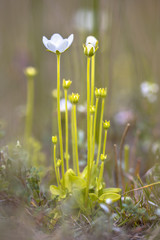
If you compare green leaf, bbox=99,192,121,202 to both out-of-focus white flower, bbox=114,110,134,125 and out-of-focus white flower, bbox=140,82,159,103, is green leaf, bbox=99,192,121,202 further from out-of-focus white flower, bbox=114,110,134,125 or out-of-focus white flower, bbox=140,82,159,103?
out-of-focus white flower, bbox=114,110,134,125

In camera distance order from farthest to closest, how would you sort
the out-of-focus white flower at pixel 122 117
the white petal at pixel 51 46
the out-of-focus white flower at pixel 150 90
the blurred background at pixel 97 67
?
the out-of-focus white flower at pixel 122 117 < the out-of-focus white flower at pixel 150 90 < the blurred background at pixel 97 67 < the white petal at pixel 51 46

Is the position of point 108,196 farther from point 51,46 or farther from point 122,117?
point 122,117

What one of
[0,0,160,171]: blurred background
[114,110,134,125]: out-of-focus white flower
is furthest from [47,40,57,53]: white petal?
[114,110,134,125]: out-of-focus white flower

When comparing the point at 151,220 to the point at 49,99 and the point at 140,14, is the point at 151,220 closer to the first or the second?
the point at 49,99

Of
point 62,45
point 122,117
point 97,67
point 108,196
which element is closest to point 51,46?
point 62,45

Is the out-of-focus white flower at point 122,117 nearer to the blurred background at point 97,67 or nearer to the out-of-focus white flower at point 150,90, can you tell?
the blurred background at point 97,67

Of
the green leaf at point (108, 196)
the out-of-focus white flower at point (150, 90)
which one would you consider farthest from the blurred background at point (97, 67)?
the green leaf at point (108, 196)

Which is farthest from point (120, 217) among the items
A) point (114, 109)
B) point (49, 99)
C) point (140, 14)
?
point (140, 14)

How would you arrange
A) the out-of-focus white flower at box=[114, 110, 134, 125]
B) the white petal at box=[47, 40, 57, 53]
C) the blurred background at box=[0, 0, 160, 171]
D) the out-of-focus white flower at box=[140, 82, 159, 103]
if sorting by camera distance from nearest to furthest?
the white petal at box=[47, 40, 57, 53], the blurred background at box=[0, 0, 160, 171], the out-of-focus white flower at box=[140, 82, 159, 103], the out-of-focus white flower at box=[114, 110, 134, 125]
